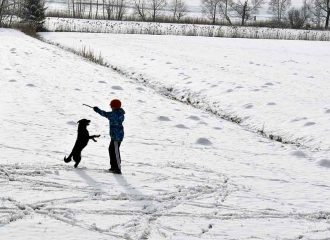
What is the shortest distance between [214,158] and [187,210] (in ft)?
8.60

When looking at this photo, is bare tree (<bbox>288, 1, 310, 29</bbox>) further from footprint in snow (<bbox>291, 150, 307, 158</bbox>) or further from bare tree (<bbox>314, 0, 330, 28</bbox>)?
footprint in snow (<bbox>291, 150, 307, 158</bbox>)

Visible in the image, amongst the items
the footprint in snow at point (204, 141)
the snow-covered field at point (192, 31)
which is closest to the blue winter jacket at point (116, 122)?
the footprint in snow at point (204, 141)

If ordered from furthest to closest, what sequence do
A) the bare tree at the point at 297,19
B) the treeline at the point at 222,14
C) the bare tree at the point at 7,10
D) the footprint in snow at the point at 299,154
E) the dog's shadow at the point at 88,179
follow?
1. the treeline at the point at 222,14
2. the bare tree at the point at 297,19
3. the bare tree at the point at 7,10
4. the footprint in snow at the point at 299,154
5. the dog's shadow at the point at 88,179

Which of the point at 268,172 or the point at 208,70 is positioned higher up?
the point at 208,70

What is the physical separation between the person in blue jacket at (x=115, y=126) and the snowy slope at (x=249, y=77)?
437 cm

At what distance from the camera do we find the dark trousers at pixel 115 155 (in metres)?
6.98

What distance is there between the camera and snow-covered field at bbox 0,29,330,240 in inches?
211

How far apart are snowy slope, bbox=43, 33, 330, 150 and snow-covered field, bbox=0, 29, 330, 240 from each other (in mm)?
301

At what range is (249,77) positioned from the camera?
16141 millimetres

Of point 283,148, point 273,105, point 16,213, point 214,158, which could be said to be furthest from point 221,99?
point 16,213

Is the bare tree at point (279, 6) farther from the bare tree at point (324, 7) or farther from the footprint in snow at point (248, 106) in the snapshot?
the footprint in snow at point (248, 106)

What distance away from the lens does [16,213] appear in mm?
5332

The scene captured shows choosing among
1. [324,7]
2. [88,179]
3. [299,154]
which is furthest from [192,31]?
[324,7]

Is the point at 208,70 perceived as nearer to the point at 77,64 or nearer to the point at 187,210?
the point at 77,64
